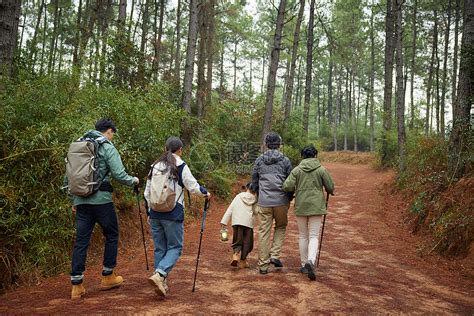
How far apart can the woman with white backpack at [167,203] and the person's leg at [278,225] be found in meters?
1.49

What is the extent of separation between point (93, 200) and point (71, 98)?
303 cm

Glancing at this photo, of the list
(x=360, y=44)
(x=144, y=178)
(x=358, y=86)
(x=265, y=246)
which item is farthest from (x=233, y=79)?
(x=265, y=246)

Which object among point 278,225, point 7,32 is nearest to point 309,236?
point 278,225

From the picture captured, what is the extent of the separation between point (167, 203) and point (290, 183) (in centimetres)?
204

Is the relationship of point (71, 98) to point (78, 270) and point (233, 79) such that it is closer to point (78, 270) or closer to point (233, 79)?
point (78, 270)

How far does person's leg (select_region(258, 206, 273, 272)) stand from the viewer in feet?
18.1

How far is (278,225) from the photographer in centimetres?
578

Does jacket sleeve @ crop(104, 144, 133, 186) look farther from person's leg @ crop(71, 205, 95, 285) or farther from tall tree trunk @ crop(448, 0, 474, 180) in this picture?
tall tree trunk @ crop(448, 0, 474, 180)

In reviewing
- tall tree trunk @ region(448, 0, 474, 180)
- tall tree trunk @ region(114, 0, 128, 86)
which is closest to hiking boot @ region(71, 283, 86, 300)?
tall tree trunk @ region(448, 0, 474, 180)

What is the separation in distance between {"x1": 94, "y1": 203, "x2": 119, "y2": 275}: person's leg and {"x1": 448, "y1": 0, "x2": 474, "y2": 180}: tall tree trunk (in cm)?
703

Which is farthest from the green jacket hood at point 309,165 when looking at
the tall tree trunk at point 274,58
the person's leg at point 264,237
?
the tall tree trunk at point 274,58

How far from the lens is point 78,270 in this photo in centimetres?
430

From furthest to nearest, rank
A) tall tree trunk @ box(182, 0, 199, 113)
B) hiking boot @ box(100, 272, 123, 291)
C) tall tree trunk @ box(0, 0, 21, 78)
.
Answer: tall tree trunk @ box(182, 0, 199, 113)
tall tree trunk @ box(0, 0, 21, 78)
hiking boot @ box(100, 272, 123, 291)

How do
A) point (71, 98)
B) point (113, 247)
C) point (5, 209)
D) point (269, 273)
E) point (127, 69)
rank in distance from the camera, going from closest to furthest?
point (113, 247) → point (5, 209) → point (269, 273) → point (71, 98) → point (127, 69)
